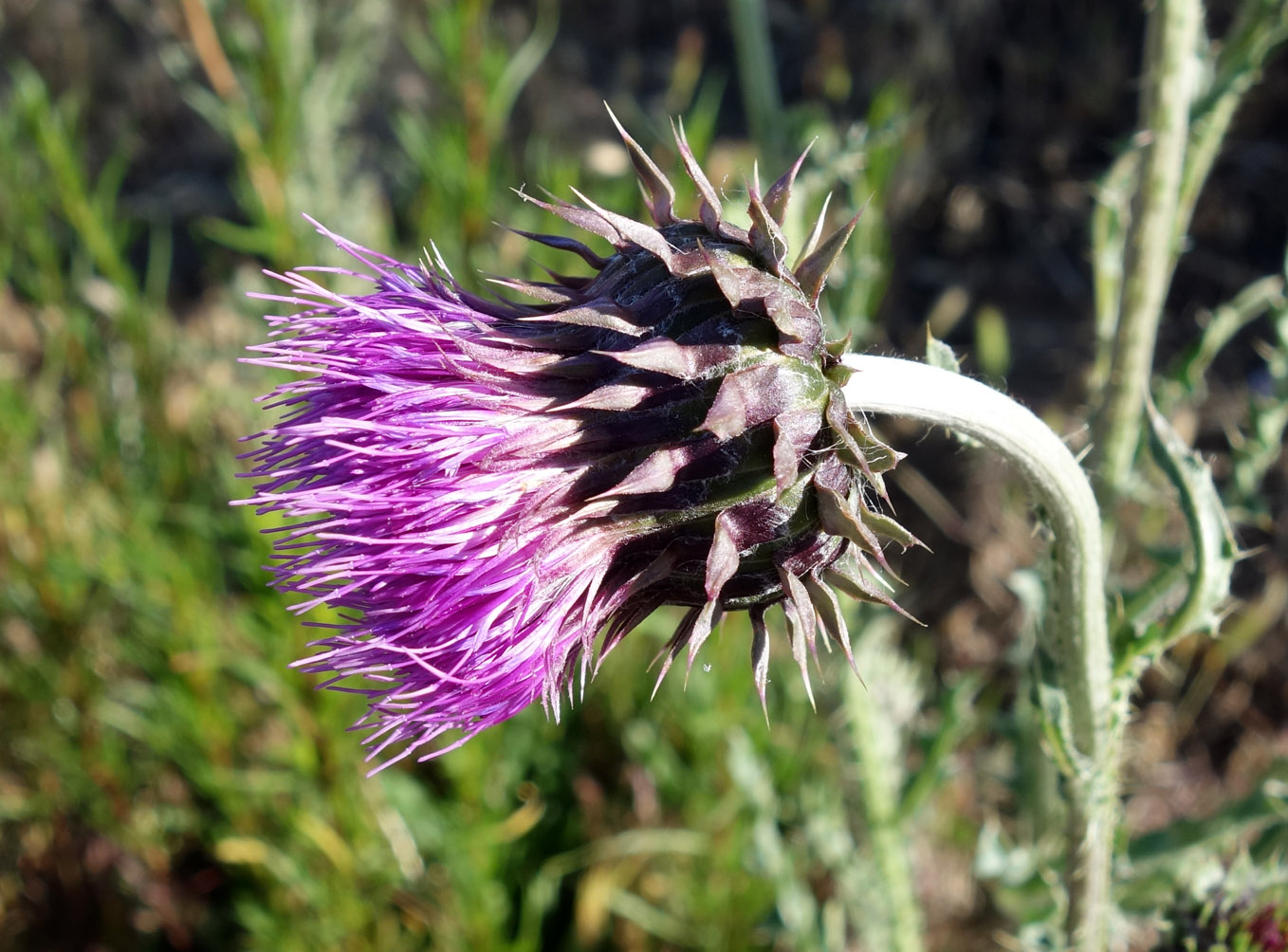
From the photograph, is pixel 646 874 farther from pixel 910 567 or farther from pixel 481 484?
pixel 481 484

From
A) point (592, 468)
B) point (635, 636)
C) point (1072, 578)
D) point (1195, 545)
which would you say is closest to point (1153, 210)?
point (1195, 545)

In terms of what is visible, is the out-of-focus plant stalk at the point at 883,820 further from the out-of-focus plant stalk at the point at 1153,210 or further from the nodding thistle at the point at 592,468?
the nodding thistle at the point at 592,468

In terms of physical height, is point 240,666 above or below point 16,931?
above

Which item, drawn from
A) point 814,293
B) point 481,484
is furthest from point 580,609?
point 814,293

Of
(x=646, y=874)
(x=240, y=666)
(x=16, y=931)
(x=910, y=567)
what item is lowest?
(x=16, y=931)

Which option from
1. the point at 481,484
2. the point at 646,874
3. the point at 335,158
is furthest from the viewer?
the point at 335,158

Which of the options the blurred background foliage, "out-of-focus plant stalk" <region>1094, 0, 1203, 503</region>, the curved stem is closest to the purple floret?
the curved stem
